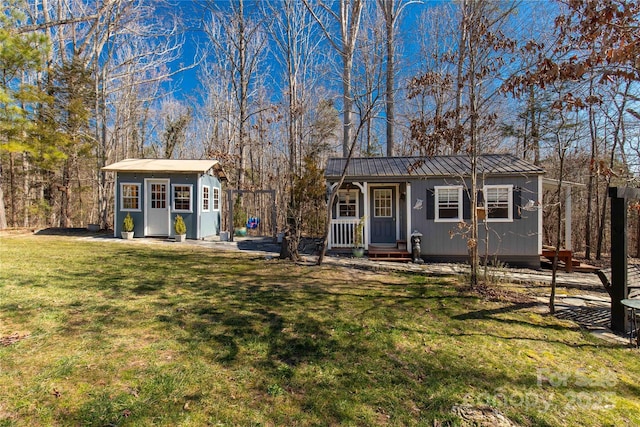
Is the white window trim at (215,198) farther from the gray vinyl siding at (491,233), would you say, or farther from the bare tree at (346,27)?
the gray vinyl siding at (491,233)

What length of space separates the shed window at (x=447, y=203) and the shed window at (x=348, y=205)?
2.62 metres

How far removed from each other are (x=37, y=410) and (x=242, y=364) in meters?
1.49

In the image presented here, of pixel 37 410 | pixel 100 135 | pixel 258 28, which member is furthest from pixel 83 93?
pixel 37 410

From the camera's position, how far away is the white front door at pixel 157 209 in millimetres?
12328

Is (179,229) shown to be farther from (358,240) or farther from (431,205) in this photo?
(431,205)

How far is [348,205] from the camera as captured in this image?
10.4 metres

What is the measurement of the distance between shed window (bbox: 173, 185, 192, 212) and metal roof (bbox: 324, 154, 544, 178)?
601cm

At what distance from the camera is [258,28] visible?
55.5 ft

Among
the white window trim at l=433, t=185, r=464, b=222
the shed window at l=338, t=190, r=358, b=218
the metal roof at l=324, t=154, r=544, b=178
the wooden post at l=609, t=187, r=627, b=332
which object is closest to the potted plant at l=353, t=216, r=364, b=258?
the shed window at l=338, t=190, r=358, b=218

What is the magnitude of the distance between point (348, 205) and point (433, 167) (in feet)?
9.81

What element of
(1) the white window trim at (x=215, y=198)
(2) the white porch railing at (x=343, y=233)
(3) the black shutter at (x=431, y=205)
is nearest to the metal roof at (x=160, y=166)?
(1) the white window trim at (x=215, y=198)

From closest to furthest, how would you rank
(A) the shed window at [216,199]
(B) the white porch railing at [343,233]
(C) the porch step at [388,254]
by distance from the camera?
1. (C) the porch step at [388,254]
2. (B) the white porch railing at [343,233]
3. (A) the shed window at [216,199]

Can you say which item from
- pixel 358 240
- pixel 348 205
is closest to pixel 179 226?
pixel 348 205

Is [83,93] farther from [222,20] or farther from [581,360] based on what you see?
[581,360]
